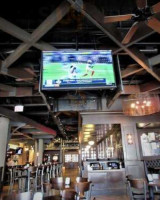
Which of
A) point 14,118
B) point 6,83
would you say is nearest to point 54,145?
point 14,118

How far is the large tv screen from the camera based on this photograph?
109 inches

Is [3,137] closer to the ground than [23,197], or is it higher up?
higher up

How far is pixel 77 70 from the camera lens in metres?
2.85

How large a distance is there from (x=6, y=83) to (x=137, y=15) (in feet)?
14.0

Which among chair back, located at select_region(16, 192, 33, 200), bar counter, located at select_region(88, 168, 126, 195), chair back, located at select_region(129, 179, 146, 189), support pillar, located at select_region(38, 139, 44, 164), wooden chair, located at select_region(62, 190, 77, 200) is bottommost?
bar counter, located at select_region(88, 168, 126, 195)

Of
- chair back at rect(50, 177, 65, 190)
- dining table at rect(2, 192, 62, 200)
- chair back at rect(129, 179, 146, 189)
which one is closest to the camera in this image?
dining table at rect(2, 192, 62, 200)

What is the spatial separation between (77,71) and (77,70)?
0.06 feet

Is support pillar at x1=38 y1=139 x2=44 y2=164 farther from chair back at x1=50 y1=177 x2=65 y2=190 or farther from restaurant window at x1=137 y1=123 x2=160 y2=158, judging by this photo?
chair back at x1=50 y1=177 x2=65 y2=190

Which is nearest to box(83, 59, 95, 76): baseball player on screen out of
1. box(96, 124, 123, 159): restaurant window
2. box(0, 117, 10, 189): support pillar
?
box(0, 117, 10, 189): support pillar

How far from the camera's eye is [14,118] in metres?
8.13

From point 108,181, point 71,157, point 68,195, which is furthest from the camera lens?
point 71,157

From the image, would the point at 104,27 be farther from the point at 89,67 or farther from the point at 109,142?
the point at 109,142

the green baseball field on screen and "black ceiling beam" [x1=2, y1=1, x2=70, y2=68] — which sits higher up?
"black ceiling beam" [x1=2, y1=1, x2=70, y2=68]

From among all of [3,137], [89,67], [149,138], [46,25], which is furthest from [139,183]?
[3,137]
